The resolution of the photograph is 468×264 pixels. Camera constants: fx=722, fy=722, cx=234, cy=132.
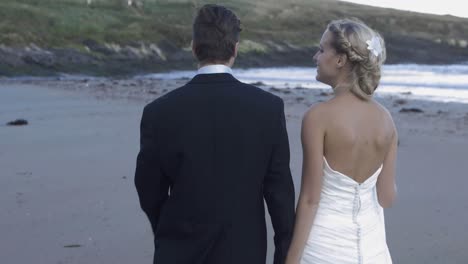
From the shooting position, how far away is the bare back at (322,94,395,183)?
105 inches

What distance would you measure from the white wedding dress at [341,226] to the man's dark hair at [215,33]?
0.59 meters

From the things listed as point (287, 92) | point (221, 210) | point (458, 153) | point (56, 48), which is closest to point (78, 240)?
point (221, 210)

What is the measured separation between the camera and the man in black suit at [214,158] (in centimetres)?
256

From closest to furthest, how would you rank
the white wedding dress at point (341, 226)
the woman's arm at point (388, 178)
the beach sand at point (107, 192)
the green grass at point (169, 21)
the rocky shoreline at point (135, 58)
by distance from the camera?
the white wedding dress at point (341, 226) → the woman's arm at point (388, 178) → the beach sand at point (107, 192) → the rocky shoreline at point (135, 58) → the green grass at point (169, 21)

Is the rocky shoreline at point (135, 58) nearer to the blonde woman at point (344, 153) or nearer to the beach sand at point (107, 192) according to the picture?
the beach sand at point (107, 192)

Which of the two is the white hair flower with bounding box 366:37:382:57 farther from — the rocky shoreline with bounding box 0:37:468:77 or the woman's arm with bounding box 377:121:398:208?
the rocky shoreline with bounding box 0:37:468:77

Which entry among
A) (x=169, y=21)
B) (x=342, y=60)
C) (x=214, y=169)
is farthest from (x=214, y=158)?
(x=169, y=21)

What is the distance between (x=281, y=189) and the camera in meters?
2.68

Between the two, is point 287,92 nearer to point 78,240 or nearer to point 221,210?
point 78,240

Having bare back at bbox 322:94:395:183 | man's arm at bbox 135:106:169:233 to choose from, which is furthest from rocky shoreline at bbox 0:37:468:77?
bare back at bbox 322:94:395:183

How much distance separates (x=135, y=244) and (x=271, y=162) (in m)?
2.48

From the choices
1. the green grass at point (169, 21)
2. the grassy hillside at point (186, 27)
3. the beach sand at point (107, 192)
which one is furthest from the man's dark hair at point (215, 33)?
the green grass at point (169, 21)

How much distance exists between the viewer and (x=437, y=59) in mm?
54531

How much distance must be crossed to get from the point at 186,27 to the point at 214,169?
→ 52685 millimetres
